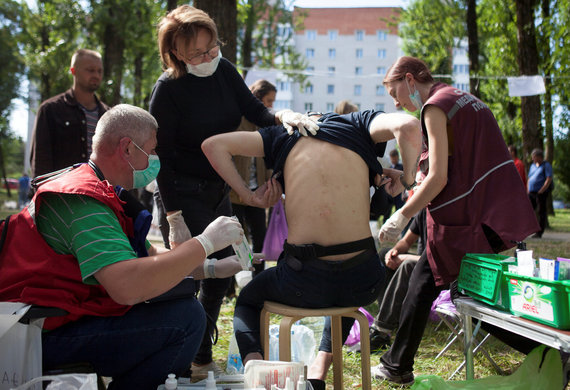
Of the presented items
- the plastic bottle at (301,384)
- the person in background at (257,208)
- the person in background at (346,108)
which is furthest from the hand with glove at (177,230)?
the person in background at (346,108)

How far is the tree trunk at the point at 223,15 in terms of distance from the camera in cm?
496

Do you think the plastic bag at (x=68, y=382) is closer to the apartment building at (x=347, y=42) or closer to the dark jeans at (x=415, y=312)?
the dark jeans at (x=415, y=312)

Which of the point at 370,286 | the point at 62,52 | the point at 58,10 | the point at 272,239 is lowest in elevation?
the point at 272,239

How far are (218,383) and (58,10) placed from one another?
1858 cm

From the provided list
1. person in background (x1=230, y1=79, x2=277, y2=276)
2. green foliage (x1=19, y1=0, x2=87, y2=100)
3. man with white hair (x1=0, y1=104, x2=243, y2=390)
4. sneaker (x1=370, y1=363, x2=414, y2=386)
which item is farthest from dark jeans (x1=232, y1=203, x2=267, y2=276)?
green foliage (x1=19, y1=0, x2=87, y2=100)

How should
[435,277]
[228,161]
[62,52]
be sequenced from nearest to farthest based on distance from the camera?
[228,161] < [435,277] < [62,52]

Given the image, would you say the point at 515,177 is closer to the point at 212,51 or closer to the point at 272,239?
the point at 212,51

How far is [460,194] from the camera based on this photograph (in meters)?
2.46

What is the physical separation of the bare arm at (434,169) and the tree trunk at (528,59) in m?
9.90

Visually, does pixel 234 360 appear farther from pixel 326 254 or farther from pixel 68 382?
pixel 68 382

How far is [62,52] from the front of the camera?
54.9ft

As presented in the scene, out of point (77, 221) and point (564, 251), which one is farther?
point (564, 251)

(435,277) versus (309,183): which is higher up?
(309,183)

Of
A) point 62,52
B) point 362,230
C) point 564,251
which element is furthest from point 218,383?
point 62,52
